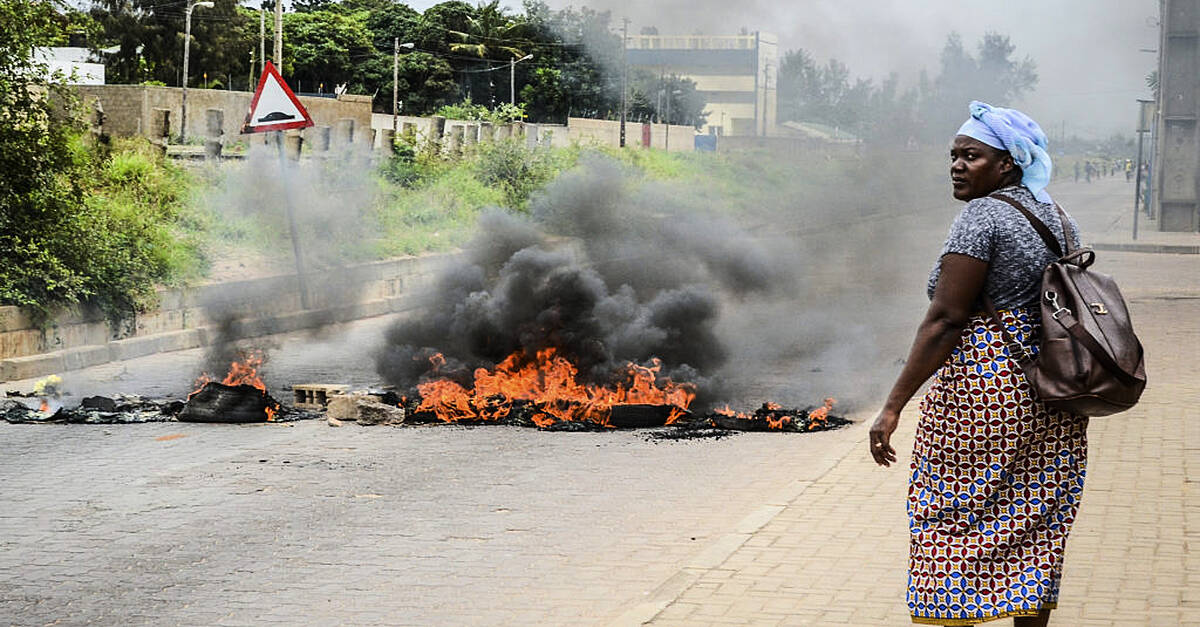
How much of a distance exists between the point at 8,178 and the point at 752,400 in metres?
7.24

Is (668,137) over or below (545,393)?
over

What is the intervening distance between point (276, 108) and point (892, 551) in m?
11.1

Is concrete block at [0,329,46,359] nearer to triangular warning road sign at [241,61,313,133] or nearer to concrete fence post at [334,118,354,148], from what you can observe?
triangular warning road sign at [241,61,313,133]

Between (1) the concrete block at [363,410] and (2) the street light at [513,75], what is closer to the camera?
(1) the concrete block at [363,410]

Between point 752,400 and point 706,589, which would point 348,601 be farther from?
point 752,400

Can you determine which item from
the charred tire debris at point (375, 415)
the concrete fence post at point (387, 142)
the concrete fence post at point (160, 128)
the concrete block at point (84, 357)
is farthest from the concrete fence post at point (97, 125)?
the charred tire debris at point (375, 415)

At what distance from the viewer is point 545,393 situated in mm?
9891

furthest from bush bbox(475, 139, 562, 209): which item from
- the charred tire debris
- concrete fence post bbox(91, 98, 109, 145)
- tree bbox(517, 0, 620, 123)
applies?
the charred tire debris

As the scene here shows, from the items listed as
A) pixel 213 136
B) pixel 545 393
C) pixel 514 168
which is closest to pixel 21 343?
pixel 545 393

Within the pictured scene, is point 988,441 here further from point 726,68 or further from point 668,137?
point 668,137

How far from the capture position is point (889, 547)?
569cm

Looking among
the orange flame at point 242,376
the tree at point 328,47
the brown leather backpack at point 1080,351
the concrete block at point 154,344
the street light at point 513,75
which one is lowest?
the concrete block at point 154,344

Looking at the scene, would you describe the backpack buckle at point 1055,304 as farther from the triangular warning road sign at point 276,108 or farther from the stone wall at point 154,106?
the stone wall at point 154,106

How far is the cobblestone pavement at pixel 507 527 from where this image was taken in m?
5.02
